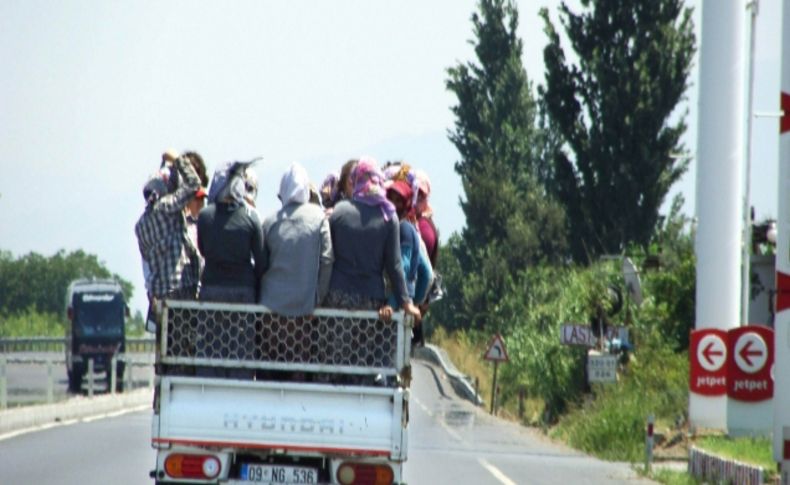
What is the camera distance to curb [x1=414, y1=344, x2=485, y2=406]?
59028 mm

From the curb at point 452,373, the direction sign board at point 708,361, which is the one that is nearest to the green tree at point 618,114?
the curb at point 452,373

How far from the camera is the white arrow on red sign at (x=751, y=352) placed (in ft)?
72.8

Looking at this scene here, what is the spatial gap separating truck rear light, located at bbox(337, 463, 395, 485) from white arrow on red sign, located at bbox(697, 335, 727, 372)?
1699 centimetres

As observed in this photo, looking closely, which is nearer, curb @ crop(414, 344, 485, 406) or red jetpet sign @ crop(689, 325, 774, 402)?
red jetpet sign @ crop(689, 325, 774, 402)

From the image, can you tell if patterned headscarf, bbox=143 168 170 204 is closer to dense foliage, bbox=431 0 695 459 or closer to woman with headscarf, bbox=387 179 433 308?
woman with headscarf, bbox=387 179 433 308

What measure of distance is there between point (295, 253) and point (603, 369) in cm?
2639

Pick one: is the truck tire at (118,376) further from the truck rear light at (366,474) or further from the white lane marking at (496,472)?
the truck rear light at (366,474)

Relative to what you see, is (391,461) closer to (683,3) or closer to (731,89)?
(731,89)

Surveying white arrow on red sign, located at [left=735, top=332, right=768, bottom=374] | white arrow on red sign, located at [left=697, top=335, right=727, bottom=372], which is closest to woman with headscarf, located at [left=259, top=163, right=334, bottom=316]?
white arrow on red sign, located at [left=735, top=332, right=768, bottom=374]

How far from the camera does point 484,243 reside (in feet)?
268

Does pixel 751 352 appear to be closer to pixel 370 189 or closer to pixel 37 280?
pixel 370 189

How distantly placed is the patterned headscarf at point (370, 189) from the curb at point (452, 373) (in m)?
40.5

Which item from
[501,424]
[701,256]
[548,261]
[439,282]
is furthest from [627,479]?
[548,261]

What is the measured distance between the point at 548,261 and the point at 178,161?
217 feet
